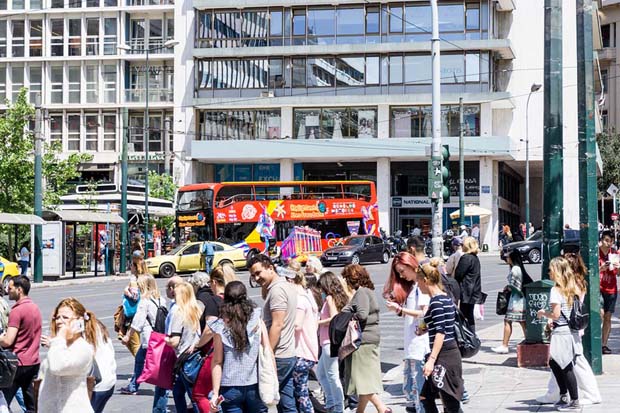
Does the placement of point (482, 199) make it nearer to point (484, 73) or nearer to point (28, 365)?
point (484, 73)

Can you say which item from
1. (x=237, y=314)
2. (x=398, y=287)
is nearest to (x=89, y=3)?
(x=398, y=287)

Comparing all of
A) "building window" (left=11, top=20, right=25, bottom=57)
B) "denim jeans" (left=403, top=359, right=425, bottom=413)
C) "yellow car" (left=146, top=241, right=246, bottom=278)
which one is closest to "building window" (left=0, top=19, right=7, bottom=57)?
"building window" (left=11, top=20, right=25, bottom=57)

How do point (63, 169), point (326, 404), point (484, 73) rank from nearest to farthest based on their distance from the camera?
point (326, 404) < point (63, 169) < point (484, 73)

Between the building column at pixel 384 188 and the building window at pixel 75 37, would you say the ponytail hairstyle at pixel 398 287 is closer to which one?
the building column at pixel 384 188

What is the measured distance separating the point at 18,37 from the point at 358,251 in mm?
35092

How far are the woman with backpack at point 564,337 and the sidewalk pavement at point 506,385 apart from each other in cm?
23

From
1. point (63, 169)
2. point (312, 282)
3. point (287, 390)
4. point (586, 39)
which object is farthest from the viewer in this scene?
point (63, 169)

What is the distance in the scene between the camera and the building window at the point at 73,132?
2591 inches

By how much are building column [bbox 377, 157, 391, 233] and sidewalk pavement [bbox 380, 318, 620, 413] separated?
42645 millimetres

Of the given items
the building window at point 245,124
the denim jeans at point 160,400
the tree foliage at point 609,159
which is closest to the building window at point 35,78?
the building window at point 245,124

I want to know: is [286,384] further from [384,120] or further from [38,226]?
[384,120]

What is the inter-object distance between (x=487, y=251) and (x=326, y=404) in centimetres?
4679

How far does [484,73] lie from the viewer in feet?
183

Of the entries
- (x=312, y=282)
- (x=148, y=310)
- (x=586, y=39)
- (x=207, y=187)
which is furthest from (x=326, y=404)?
(x=207, y=187)
